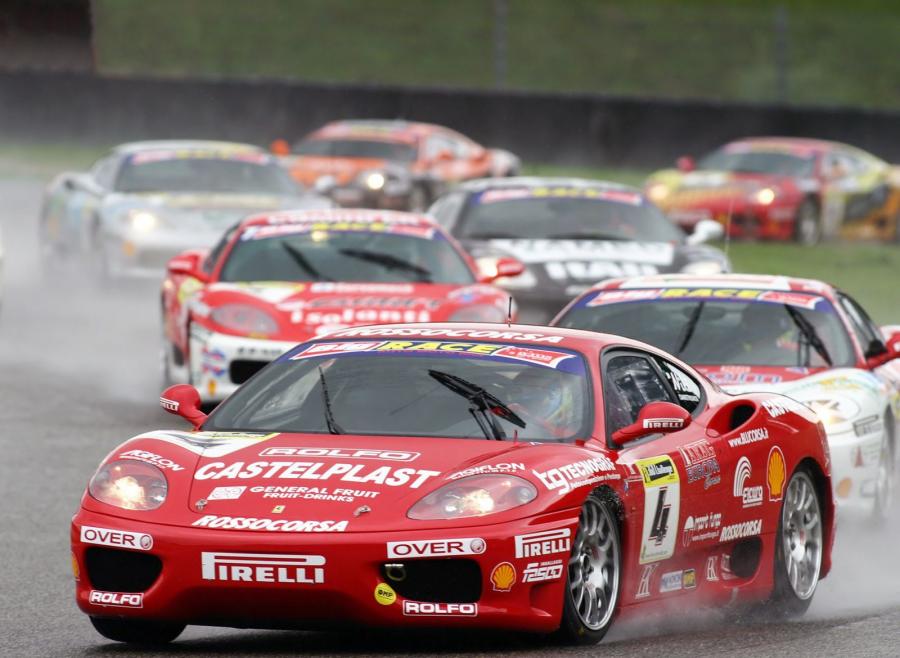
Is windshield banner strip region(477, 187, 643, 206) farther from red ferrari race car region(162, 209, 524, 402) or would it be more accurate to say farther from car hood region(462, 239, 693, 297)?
red ferrari race car region(162, 209, 524, 402)

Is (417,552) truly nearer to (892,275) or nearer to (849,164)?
(892,275)

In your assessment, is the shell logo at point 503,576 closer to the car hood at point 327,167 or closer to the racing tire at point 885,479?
→ the racing tire at point 885,479

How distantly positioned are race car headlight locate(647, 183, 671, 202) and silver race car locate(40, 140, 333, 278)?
7254mm

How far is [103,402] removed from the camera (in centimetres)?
1402

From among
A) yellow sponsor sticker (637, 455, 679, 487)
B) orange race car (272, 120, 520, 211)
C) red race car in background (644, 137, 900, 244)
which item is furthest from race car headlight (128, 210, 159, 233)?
yellow sponsor sticker (637, 455, 679, 487)

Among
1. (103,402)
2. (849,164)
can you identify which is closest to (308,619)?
(103,402)

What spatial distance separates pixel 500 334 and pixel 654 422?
2.58ft

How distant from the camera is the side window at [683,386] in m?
7.89

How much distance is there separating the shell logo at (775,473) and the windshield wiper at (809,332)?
258cm

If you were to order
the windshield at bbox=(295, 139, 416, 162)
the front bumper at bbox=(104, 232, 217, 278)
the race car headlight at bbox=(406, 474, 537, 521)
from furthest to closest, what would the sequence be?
the windshield at bbox=(295, 139, 416, 162)
the front bumper at bbox=(104, 232, 217, 278)
the race car headlight at bbox=(406, 474, 537, 521)

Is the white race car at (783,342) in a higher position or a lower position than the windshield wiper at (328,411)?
lower

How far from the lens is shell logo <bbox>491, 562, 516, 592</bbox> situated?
6395mm

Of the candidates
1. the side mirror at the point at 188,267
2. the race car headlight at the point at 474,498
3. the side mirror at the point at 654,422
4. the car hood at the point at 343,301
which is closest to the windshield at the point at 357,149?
the side mirror at the point at 188,267

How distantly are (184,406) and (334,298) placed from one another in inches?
211
